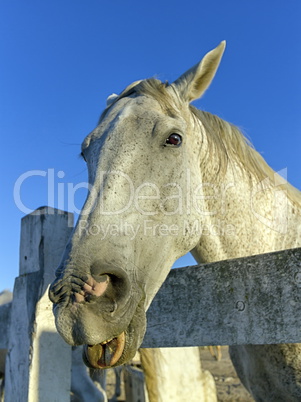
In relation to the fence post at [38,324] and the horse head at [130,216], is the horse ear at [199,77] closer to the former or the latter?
the horse head at [130,216]

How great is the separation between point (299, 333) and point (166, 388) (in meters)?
2.16

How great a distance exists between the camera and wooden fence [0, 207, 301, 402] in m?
1.54

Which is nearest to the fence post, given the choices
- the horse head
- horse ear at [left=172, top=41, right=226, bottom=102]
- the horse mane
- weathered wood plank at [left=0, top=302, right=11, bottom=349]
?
weathered wood plank at [left=0, top=302, right=11, bottom=349]

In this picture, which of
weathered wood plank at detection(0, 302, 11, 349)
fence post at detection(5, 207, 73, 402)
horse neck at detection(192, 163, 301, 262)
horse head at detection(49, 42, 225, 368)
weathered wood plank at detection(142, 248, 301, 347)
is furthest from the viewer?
weathered wood plank at detection(0, 302, 11, 349)

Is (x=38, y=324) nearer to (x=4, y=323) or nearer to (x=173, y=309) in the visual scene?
(x=4, y=323)

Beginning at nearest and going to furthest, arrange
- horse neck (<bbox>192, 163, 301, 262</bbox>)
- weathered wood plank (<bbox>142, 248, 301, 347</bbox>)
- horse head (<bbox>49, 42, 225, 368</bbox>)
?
weathered wood plank (<bbox>142, 248, 301, 347</bbox>), horse head (<bbox>49, 42, 225, 368</bbox>), horse neck (<bbox>192, 163, 301, 262</bbox>)

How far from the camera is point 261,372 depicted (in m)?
2.53

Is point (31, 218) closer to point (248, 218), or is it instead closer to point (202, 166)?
point (202, 166)

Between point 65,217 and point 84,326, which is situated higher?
point 65,217

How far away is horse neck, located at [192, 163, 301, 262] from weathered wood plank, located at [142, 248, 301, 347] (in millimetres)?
755

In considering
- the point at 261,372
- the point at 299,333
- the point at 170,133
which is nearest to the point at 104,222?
the point at 170,133

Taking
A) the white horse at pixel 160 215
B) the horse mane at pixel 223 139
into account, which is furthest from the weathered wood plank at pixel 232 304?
the horse mane at pixel 223 139

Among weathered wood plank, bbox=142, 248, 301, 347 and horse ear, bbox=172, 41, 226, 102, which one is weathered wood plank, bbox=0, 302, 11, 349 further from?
horse ear, bbox=172, 41, 226, 102

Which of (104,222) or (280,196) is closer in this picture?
(104,222)
